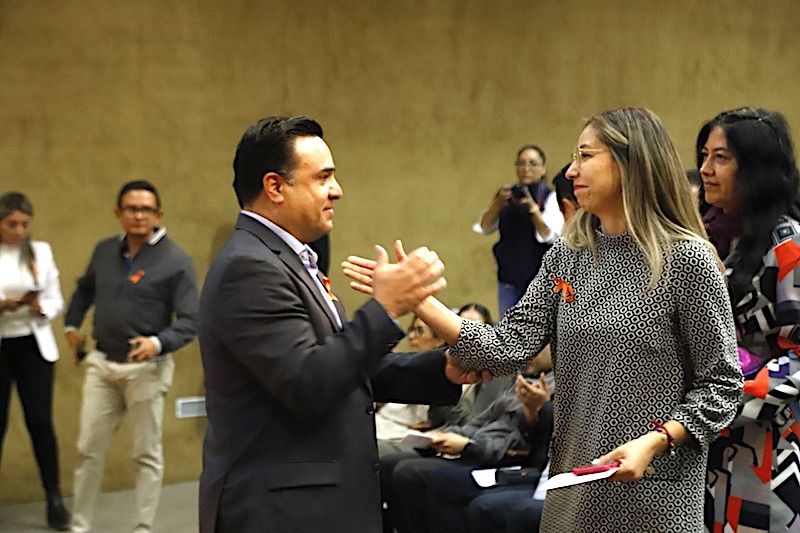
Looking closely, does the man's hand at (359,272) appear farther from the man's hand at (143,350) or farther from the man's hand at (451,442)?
the man's hand at (143,350)

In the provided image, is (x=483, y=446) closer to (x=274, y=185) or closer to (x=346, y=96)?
(x=274, y=185)

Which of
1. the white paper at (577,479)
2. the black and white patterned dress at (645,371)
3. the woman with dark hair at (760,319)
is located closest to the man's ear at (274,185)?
the black and white patterned dress at (645,371)

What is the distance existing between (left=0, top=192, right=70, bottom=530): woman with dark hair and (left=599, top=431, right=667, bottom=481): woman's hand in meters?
3.81

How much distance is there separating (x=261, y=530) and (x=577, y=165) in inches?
39.8

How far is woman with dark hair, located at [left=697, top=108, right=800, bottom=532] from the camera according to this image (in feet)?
8.38

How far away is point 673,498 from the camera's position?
85.4 inches

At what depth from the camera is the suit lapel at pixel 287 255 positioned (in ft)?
6.95

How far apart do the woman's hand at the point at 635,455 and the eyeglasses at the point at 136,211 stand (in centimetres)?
335

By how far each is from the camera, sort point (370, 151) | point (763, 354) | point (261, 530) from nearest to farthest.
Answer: point (261, 530) < point (763, 354) < point (370, 151)

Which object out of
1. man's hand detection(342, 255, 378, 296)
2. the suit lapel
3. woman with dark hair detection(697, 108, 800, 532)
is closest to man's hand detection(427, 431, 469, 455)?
woman with dark hair detection(697, 108, 800, 532)

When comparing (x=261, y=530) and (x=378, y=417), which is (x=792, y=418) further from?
(x=378, y=417)

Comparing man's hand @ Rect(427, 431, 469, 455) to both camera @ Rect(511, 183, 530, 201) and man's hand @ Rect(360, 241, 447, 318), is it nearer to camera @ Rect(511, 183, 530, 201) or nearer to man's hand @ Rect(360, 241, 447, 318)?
man's hand @ Rect(360, 241, 447, 318)


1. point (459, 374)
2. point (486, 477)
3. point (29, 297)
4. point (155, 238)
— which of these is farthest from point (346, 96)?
point (459, 374)

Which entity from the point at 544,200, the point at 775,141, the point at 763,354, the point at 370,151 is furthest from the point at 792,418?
the point at 370,151
